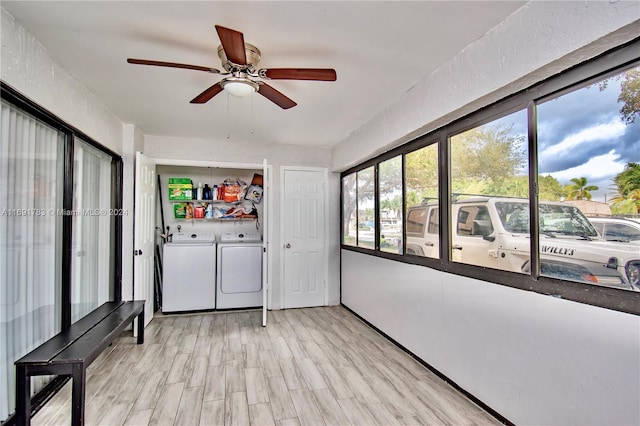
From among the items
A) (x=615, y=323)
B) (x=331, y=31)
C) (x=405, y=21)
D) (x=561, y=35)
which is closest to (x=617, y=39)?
(x=561, y=35)

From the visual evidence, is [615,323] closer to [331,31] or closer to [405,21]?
[405,21]

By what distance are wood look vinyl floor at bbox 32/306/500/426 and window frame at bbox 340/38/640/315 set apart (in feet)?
2.96

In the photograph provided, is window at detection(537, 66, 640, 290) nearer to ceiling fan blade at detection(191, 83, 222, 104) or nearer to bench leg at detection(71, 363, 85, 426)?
ceiling fan blade at detection(191, 83, 222, 104)

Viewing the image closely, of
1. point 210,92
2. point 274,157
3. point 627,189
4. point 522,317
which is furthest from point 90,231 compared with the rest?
point 627,189

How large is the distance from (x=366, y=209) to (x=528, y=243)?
2343 millimetres

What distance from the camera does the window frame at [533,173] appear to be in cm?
143

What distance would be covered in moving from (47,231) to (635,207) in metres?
3.40

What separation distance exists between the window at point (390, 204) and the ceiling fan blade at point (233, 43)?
78.9 inches

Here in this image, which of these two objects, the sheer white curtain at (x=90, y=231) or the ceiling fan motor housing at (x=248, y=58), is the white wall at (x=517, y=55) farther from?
the sheer white curtain at (x=90, y=231)

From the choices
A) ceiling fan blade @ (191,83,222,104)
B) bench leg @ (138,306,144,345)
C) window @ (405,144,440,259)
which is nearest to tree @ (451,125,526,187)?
window @ (405,144,440,259)

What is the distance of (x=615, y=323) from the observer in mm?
1419

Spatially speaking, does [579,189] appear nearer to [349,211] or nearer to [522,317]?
[522,317]

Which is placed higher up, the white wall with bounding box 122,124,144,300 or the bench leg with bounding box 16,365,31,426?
the white wall with bounding box 122,124,144,300

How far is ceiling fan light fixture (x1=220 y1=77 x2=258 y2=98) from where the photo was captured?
2080 mm
